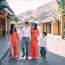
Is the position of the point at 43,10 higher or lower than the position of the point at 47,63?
higher

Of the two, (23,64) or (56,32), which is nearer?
(23,64)

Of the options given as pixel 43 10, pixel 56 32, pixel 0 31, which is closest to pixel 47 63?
pixel 0 31

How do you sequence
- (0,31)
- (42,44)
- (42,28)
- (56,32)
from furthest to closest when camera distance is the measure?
(42,28) < (56,32) < (0,31) < (42,44)

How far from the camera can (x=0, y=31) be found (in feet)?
77.7

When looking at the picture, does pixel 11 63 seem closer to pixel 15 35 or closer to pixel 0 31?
pixel 15 35

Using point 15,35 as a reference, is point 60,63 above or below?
below

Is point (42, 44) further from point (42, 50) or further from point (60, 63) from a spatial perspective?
point (60, 63)

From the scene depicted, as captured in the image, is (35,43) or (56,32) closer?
(35,43)

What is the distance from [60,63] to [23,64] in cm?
145

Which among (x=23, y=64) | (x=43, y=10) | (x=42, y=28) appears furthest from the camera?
(x=43, y=10)

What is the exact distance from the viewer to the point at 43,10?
Answer: 57.2 metres

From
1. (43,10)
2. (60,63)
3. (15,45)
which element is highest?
(43,10)

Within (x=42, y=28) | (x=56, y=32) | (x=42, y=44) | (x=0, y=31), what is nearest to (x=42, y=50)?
(x=42, y=44)

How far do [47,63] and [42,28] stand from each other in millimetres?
40529
